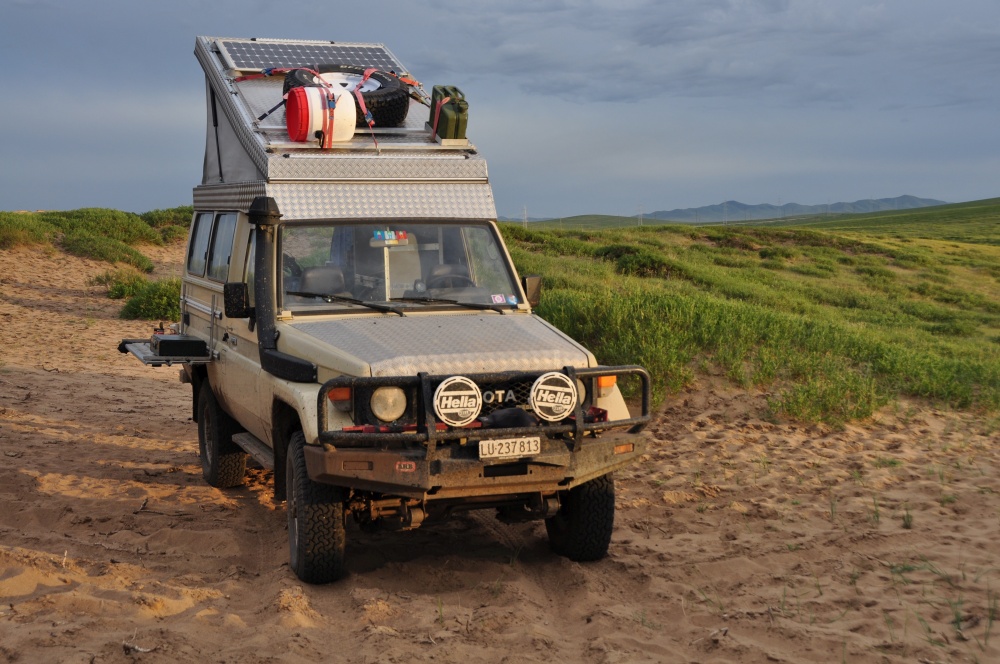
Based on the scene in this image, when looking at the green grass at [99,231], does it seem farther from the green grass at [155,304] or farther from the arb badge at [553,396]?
the arb badge at [553,396]

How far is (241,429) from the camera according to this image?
7594mm

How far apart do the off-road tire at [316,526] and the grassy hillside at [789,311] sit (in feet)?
16.2

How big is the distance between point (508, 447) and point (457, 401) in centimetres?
33

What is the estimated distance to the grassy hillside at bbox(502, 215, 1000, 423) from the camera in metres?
9.81

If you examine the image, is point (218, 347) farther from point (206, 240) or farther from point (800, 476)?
point (800, 476)

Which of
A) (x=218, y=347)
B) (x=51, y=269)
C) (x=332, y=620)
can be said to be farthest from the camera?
(x=51, y=269)

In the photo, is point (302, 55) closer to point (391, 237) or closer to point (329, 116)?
point (329, 116)

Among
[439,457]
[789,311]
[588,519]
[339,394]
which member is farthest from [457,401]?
[789,311]

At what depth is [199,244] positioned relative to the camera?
8.09 meters

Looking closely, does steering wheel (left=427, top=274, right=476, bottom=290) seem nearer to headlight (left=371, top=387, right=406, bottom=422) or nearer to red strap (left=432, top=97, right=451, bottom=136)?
headlight (left=371, top=387, right=406, bottom=422)

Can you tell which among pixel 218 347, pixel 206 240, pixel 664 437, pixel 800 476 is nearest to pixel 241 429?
pixel 218 347

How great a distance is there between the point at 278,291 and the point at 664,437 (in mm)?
4121

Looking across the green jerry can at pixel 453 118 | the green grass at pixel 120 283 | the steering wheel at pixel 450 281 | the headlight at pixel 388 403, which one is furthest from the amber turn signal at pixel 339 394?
the green grass at pixel 120 283

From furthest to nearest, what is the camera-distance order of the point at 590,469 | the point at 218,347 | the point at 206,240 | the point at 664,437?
1. the point at 664,437
2. the point at 206,240
3. the point at 218,347
4. the point at 590,469
